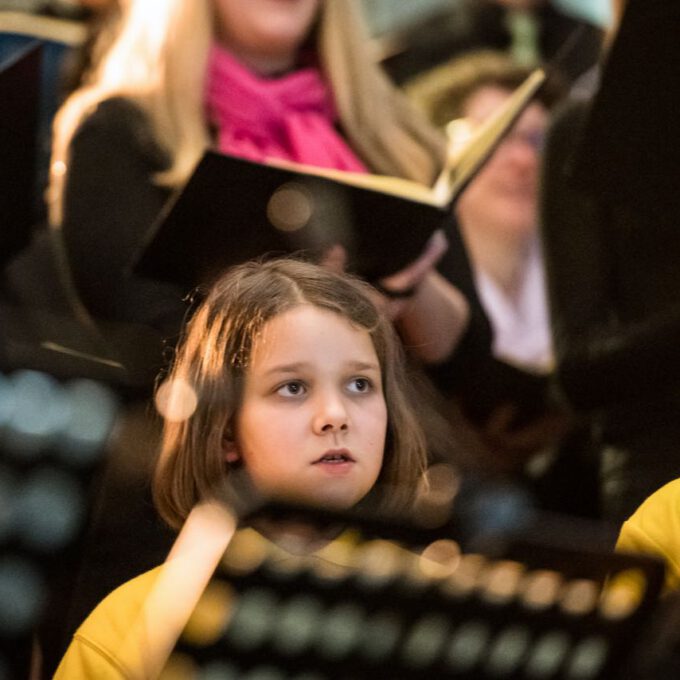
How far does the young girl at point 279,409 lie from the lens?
43.1 inches

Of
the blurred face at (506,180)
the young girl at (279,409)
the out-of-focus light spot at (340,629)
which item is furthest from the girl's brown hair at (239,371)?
the blurred face at (506,180)

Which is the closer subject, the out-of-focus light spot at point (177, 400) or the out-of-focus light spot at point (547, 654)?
the out-of-focus light spot at point (547, 654)

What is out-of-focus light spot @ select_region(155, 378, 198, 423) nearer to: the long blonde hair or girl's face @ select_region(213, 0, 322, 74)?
the long blonde hair

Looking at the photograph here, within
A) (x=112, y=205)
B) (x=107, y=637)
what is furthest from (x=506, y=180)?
(x=107, y=637)

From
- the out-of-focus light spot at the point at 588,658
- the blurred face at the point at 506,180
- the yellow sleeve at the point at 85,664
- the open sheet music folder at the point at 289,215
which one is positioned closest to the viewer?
the out-of-focus light spot at the point at 588,658

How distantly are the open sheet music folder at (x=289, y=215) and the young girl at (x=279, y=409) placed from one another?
0.25 ft

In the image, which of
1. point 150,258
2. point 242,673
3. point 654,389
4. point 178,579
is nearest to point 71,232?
point 150,258

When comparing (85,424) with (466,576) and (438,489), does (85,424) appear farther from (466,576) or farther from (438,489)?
(438,489)

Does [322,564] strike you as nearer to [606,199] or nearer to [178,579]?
[178,579]

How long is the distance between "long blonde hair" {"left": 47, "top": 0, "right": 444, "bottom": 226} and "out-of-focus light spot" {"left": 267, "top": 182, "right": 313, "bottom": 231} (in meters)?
0.19

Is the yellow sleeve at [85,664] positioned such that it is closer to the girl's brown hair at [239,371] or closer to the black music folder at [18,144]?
the girl's brown hair at [239,371]

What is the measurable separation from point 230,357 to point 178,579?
39 cm

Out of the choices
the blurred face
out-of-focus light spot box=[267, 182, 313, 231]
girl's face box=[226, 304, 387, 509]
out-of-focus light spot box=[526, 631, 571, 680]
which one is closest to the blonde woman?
out-of-focus light spot box=[267, 182, 313, 231]

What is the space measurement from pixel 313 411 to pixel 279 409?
0.03m
